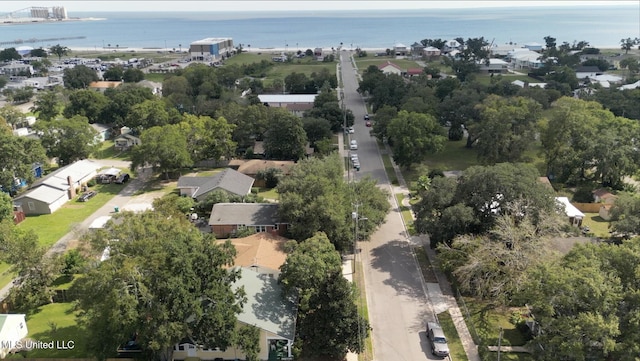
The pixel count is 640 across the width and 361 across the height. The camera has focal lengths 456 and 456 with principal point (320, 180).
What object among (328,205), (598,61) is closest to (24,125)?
(328,205)

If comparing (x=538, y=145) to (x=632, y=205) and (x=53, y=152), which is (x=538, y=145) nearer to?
(x=632, y=205)

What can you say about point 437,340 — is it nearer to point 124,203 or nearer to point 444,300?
point 444,300

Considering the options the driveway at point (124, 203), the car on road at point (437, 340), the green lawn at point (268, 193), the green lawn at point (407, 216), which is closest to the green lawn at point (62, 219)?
the driveway at point (124, 203)

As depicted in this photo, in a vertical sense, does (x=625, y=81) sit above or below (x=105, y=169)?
above

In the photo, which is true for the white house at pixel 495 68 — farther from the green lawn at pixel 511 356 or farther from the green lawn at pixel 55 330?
the green lawn at pixel 55 330

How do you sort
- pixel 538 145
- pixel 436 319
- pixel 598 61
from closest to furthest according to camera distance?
pixel 436 319
pixel 538 145
pixel 598 61

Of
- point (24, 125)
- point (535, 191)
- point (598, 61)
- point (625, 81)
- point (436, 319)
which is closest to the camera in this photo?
point (436, 319)

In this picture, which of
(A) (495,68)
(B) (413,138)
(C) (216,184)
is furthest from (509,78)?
(C) (216,184)
